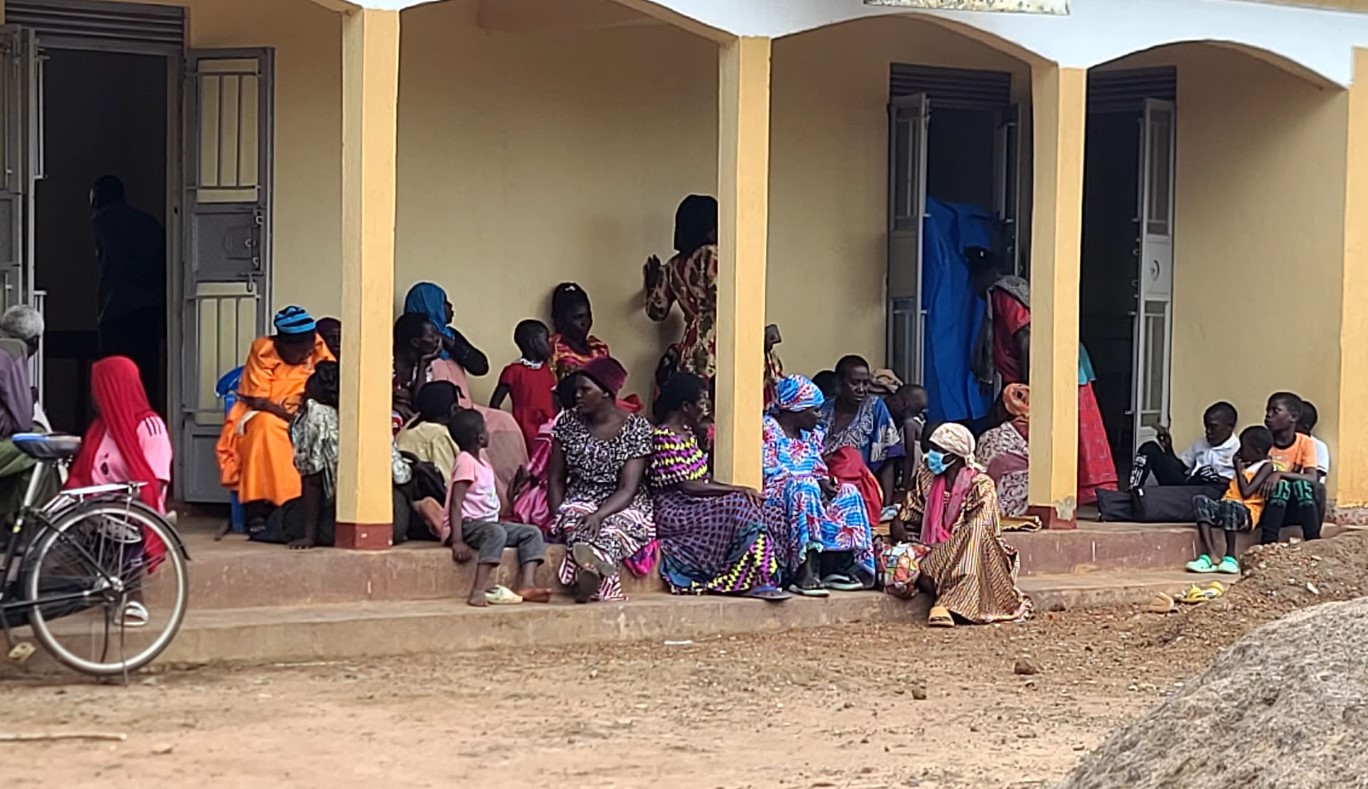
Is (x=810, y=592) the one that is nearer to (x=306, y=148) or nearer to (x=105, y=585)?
(x=105, y=585)

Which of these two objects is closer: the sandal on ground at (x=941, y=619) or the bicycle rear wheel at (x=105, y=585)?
the bicycle rear wheel at (x=105, y=585)

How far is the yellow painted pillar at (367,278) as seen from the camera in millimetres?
8242

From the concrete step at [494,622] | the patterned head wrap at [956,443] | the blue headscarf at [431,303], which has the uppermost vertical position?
the blue headscarf at [431,303]

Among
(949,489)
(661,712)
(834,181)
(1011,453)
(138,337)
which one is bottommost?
(661,712)

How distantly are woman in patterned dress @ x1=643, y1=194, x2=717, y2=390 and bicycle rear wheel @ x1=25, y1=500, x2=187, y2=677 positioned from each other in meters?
3.48

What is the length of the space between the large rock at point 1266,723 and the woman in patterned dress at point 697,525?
428 cm

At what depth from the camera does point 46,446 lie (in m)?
7.04

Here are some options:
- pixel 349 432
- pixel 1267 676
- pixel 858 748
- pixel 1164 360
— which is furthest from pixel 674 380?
pixel 1267 676

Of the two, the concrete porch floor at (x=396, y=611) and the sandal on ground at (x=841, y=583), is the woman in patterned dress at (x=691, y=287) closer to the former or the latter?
the sandal on ground at (x=841, y=583)

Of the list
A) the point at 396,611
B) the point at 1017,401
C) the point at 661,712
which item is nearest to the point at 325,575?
the point at 396,611

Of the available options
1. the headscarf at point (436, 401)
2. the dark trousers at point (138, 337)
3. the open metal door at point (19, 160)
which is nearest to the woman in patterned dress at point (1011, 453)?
the headscarf at point (436, 401)

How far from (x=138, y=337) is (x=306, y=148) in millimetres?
1301

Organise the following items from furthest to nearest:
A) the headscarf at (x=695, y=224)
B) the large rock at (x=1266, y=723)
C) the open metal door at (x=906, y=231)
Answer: the open metal door at (x=906, y=231), the headscarf at (x=695, y=224), the large rock at (x=1266, y=723)

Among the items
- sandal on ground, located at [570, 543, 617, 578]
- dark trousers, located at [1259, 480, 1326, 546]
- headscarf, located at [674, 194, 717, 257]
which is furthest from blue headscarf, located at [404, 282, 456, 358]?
dark trousers, located at [1259, 480, 1326, 546]
